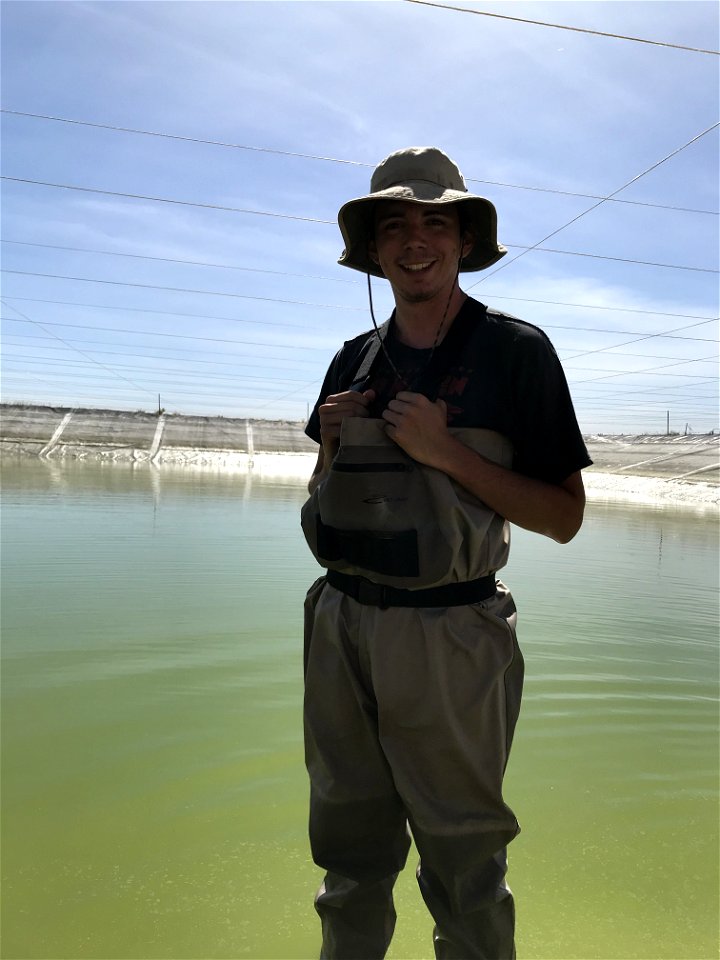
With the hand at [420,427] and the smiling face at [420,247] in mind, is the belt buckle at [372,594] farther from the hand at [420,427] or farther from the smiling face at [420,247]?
the smiling face at [420,247]

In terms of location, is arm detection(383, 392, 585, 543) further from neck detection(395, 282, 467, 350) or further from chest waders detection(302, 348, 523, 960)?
neck detection(395, 282, 467, 350)

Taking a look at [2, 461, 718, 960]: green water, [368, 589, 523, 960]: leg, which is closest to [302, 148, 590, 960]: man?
[368, 589, 523, 960]: leg

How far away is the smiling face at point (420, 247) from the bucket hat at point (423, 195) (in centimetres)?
3

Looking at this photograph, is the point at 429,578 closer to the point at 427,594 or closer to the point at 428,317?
the point at 427,594

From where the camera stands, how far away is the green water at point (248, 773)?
1683 millimetres

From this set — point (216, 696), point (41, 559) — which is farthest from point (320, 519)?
point (41, 559)

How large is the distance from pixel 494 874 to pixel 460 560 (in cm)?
53

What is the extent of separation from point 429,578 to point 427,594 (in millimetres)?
57

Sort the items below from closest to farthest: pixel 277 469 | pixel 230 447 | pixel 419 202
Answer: pixel 419 202 → pixel 277 469 → pixel 230 447

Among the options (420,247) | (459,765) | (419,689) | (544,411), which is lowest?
(459,765)

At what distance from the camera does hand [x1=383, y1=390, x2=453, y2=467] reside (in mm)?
1242

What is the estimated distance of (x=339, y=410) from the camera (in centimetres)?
137

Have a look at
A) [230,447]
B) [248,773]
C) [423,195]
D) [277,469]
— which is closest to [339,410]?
[423,195]

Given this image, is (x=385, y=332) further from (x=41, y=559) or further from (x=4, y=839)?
(x=41, y=559)
